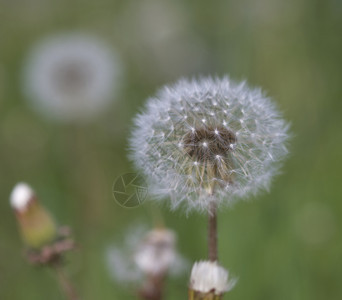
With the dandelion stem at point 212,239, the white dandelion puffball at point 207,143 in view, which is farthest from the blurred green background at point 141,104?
the dandelion stem at point 212,239

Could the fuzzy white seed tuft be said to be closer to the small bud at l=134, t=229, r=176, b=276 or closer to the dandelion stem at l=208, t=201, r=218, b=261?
the small bud at l=134, t=229, r=176, b=276

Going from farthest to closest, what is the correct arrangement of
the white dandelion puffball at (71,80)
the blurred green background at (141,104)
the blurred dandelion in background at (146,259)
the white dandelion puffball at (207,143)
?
the white dandelion puffball at (71,80)
the blurred green background at (141,104)
the blurred dandelion in background at (146,259)
the white dandelion puffball at (207,143)

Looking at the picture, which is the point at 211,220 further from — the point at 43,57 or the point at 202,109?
the point at 43,57

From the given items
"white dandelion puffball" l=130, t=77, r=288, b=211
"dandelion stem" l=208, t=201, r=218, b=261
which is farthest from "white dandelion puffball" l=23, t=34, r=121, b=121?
"dandelion stem" l=208, t=201, r=218, b=261


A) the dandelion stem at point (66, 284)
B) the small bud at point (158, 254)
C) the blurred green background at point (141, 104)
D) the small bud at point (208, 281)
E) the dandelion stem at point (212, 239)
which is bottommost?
the small bud at point (208, 281)

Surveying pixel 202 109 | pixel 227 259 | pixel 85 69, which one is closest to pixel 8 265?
pixel 227 259

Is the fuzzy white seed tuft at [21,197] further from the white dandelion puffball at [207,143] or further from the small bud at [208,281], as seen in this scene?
the small bud at [208,281]
